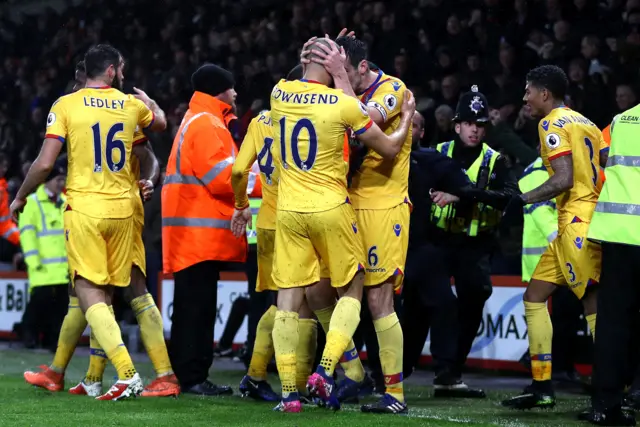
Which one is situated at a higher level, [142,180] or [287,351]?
[142,180]

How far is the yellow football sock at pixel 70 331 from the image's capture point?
27.2 feet

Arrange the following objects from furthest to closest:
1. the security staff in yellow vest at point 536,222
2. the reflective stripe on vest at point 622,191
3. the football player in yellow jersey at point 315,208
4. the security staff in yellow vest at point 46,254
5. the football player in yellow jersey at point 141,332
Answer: the security staff in yellow vest at point 46,254, the security staff in yellow vest at point 536,222, the football player in yellow jersey at point 141,332, the football player in yellow jersey at point 315,208, the reflective stripe on vest at point 622,191

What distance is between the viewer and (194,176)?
8391 mm

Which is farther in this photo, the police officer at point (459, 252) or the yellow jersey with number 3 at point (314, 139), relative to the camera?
the police officer at point (459, 252)

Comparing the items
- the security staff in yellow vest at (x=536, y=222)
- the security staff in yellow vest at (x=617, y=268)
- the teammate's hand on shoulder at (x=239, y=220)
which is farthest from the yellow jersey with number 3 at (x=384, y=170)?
the security staff in yellow vest at (x=536, y=222)

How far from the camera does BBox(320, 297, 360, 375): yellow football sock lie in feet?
21.8

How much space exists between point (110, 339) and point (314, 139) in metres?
1.97

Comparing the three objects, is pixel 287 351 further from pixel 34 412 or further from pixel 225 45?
pixel 225 45

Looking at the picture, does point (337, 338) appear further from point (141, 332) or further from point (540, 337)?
point (141, 332)

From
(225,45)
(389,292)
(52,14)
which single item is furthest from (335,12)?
(389,292)

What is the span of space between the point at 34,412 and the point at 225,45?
11.4m

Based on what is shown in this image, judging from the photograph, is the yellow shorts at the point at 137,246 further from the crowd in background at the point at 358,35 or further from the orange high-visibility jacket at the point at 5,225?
the orange high-visibility jacket at the point at 5,225

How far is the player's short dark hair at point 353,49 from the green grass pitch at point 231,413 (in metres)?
2.15

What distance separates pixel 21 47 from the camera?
22094 millimetres
